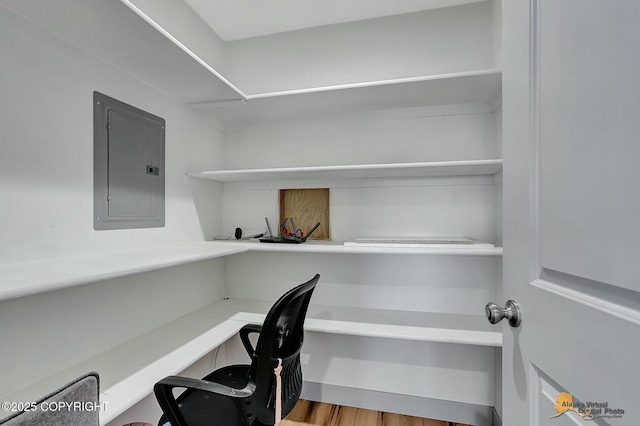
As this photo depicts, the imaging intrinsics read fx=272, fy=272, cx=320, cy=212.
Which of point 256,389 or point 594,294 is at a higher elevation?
point 594,294

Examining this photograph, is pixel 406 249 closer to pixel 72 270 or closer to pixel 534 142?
pixel 534 142

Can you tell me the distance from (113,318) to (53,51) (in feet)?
3.61

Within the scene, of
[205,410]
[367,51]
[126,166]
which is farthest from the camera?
[367,51]

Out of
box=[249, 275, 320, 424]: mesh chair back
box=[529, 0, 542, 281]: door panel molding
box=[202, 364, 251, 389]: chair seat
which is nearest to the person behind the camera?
box=[529, 0, 542, 281]: door panel molding

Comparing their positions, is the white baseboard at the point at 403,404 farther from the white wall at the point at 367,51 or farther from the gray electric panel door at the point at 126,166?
the white wall at the point at 367,51

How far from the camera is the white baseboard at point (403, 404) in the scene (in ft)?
5.49

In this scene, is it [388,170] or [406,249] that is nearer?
[406,249]

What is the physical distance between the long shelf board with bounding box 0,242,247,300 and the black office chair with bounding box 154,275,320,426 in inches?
16.7

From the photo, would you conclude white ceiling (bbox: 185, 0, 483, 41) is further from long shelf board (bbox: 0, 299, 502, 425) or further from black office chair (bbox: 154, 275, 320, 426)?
long shelf board (bbox: 0, 299, 502, 425)

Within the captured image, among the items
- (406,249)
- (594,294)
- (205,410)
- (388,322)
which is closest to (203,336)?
(205,410)

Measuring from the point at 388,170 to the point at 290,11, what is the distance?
121cm

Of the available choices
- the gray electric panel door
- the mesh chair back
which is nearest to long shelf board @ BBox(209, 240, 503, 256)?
the mesh chair back

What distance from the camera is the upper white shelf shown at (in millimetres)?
1384

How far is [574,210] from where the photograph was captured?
51cm
